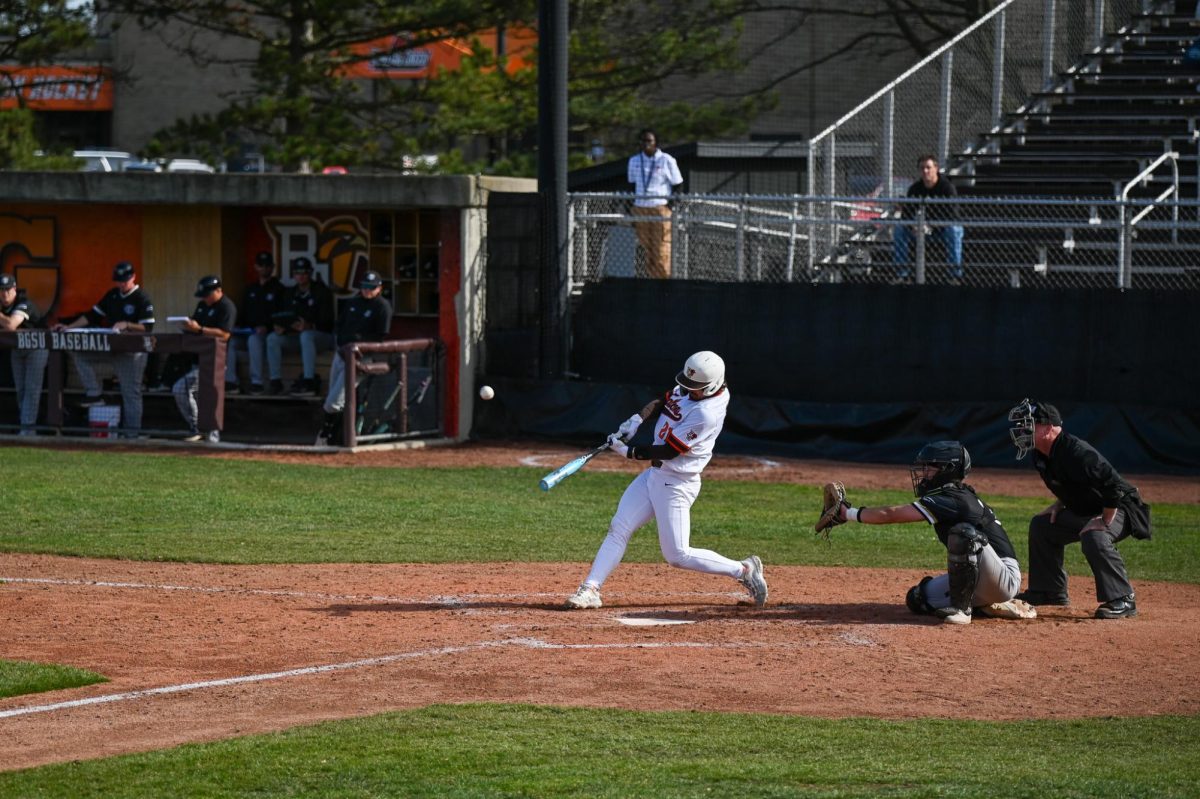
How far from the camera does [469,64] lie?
30.0 metres

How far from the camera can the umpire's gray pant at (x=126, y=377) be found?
18.7 m

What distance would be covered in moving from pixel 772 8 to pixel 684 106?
9.19 feet

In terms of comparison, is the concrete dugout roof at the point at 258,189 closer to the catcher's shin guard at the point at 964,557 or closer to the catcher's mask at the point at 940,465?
the catcher's mask at the point at 940,465

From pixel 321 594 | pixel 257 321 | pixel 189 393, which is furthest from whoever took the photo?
pixel 257 321

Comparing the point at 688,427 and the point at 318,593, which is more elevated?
the point at 688,427

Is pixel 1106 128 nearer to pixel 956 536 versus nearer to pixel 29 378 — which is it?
pixel 29 378

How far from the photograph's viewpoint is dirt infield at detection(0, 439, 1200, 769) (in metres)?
8.02

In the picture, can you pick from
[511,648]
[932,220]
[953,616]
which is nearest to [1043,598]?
[953,616]

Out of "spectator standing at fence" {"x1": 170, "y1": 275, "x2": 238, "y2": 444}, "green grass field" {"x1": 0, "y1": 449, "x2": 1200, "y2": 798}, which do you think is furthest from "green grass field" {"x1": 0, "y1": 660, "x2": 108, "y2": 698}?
"spectator standing at fence" {"x1": 170, "y1": 275, "x2": 238, "y2": 444}

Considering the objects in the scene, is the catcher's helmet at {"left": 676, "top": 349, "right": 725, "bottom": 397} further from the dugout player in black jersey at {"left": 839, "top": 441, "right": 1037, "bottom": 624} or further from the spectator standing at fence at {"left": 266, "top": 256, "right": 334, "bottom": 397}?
the spectator standing at fence at {"left": 266, "top": 256, "right": 334, "bottom": 397}

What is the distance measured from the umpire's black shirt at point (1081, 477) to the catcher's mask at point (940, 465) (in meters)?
0.61

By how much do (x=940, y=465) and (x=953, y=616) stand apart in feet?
3.11

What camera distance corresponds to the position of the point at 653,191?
66.6ft

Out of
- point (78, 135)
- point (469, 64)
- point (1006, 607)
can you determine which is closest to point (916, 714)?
point (1006, 607)
